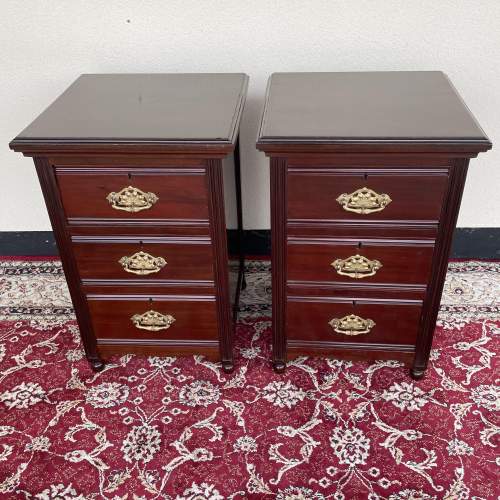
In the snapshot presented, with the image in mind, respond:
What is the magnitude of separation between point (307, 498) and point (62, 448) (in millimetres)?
678

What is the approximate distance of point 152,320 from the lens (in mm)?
Answer: 1663

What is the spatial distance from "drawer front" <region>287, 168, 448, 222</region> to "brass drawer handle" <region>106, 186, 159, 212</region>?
0.36m

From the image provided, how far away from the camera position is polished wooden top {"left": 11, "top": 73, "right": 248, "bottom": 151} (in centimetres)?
134

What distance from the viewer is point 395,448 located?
4.91ft

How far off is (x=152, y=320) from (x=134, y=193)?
43cm

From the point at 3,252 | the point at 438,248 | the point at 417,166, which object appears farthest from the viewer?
the point at 3,252

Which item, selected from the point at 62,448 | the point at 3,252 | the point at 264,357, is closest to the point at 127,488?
the point at 62,448

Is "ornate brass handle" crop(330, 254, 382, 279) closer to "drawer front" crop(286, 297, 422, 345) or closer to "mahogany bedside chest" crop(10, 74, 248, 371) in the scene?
"drawer front" crop(286, 297, 422, 345)

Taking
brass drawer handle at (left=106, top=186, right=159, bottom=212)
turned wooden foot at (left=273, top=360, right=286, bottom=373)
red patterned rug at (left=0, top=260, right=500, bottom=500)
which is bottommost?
red patterned rug at (left=0, top=260, right=500, bottom=500)

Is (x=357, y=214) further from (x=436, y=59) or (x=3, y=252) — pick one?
(x=3, y=252)

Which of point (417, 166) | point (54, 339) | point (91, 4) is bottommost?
point (54, 339)

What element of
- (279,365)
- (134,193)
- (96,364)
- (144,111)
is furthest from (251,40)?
(96,364)

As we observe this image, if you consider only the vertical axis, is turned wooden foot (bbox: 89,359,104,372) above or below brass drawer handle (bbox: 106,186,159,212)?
below

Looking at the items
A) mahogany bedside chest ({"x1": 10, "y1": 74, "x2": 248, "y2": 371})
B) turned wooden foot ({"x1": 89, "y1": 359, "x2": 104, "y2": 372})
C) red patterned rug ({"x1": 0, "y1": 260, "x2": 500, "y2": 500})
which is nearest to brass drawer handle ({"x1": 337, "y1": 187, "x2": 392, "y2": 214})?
mahogany bedside chest ({"x1": 10, "y1": 74, "x2": 248, "y2": 371})
